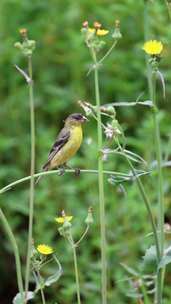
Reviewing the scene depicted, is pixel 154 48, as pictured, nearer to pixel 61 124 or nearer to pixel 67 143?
pixel 67 143

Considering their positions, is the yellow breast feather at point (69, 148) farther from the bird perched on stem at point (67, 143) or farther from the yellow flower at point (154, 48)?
the yellow flower at point (154, 48)

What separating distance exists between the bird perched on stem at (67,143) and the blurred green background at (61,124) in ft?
1.65

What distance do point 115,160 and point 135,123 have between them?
51 cm

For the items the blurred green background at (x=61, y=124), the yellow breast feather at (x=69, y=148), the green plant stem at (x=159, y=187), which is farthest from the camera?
the blurred green background at (x=61, y=124)

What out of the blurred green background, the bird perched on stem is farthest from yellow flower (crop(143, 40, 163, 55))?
the blurred green background

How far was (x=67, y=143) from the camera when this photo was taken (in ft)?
10.1

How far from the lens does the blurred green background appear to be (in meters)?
3.67

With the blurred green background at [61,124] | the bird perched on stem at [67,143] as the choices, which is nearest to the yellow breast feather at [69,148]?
the bird perched on stem at [67,143]

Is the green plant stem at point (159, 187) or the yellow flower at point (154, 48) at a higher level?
the yellow flower at point (154, 48)

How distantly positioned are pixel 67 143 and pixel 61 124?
138 cm

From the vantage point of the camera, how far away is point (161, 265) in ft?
6.46

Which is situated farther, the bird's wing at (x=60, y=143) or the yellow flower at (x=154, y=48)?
the bird's wing at (x=60, y=143)

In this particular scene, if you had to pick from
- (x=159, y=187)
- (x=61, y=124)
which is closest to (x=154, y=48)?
(x=159, y=187)

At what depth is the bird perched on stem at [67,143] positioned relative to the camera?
3.05 metres
